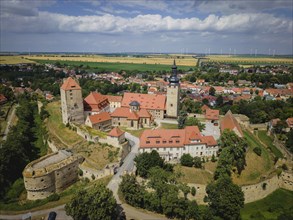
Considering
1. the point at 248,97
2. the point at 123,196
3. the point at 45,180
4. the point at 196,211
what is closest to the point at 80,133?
the point at 45,180

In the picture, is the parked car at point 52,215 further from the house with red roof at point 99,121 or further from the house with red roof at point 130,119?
the house with red roof at point 130,119

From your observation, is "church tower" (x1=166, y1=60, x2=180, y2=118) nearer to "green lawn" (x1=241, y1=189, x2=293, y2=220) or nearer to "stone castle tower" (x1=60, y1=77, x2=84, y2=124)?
"stone castle tower" (x1=60, y1=77, x2=84, y2=124)

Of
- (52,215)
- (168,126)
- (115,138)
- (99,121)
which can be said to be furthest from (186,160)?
(52,215)

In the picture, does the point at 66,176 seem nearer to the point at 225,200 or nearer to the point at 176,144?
the point at 176,144

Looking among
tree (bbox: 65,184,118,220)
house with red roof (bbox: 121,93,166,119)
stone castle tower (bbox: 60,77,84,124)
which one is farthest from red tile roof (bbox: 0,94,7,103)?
tree (bbox: 65,184,118,220)

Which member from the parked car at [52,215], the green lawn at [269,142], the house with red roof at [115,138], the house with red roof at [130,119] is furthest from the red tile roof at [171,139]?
the green lawn at [269,142]
